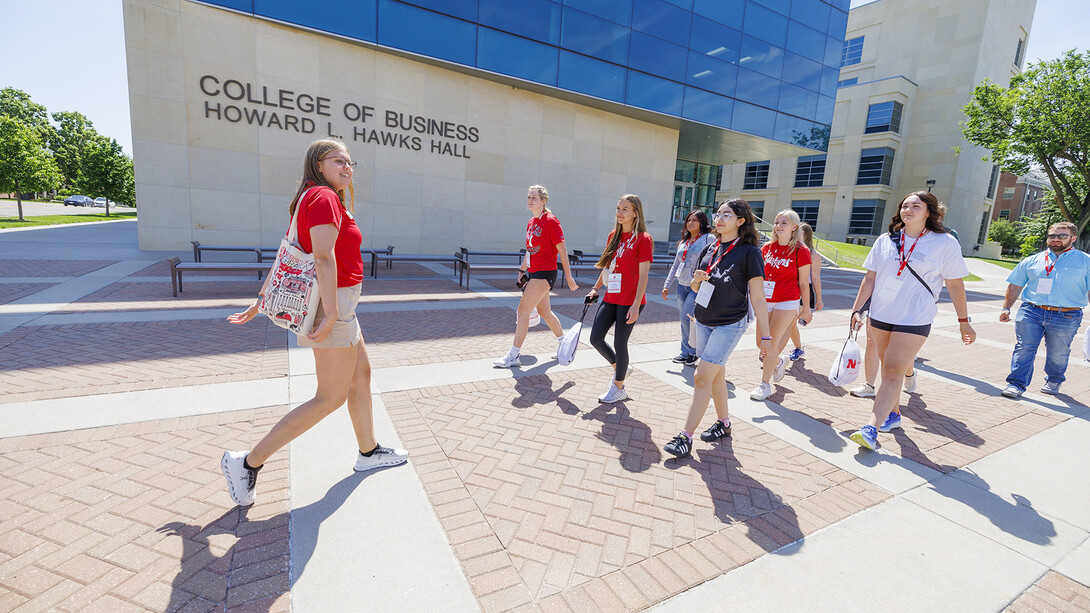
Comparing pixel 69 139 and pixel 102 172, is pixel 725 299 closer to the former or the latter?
pixel 102 172

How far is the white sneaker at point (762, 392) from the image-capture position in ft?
15.8

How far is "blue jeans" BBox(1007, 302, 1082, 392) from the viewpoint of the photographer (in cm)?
546

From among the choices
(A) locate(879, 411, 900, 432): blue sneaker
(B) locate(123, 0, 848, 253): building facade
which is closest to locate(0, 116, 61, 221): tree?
(B) locate(123, 0, 848, 253): building facade

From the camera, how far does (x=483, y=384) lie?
4789 mm

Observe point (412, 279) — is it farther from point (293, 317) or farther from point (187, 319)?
point (293, 317)

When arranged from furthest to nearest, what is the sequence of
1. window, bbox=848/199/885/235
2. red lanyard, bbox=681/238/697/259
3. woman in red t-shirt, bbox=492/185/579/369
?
1. window, bbox=848/199/885/235
2. red lanyard, bbox=681/238/697/259
3. woman in red t-shirt, bbox=492/185/579/369

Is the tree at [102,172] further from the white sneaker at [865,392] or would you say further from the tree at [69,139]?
the white sneaker at [865,392]

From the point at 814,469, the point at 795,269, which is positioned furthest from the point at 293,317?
A: the point at 795,269

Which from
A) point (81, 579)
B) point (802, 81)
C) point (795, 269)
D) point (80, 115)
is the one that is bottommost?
point (81, 579)

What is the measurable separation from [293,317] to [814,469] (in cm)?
355

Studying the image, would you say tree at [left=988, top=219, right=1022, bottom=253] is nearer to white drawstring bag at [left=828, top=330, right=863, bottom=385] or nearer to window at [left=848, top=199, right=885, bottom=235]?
window at [left=848, top=199, right=885, bottom=235]

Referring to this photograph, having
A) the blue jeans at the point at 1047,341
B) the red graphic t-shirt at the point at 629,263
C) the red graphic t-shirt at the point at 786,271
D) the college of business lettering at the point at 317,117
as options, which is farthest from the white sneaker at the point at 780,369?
the college of business lettering at the point at 317,117

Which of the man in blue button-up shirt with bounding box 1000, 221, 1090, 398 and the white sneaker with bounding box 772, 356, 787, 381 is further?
the man in blue button-up shirt with bounding box 1000, 221, 1090, 398

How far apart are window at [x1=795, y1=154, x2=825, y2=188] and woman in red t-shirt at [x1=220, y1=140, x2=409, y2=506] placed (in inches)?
1886
